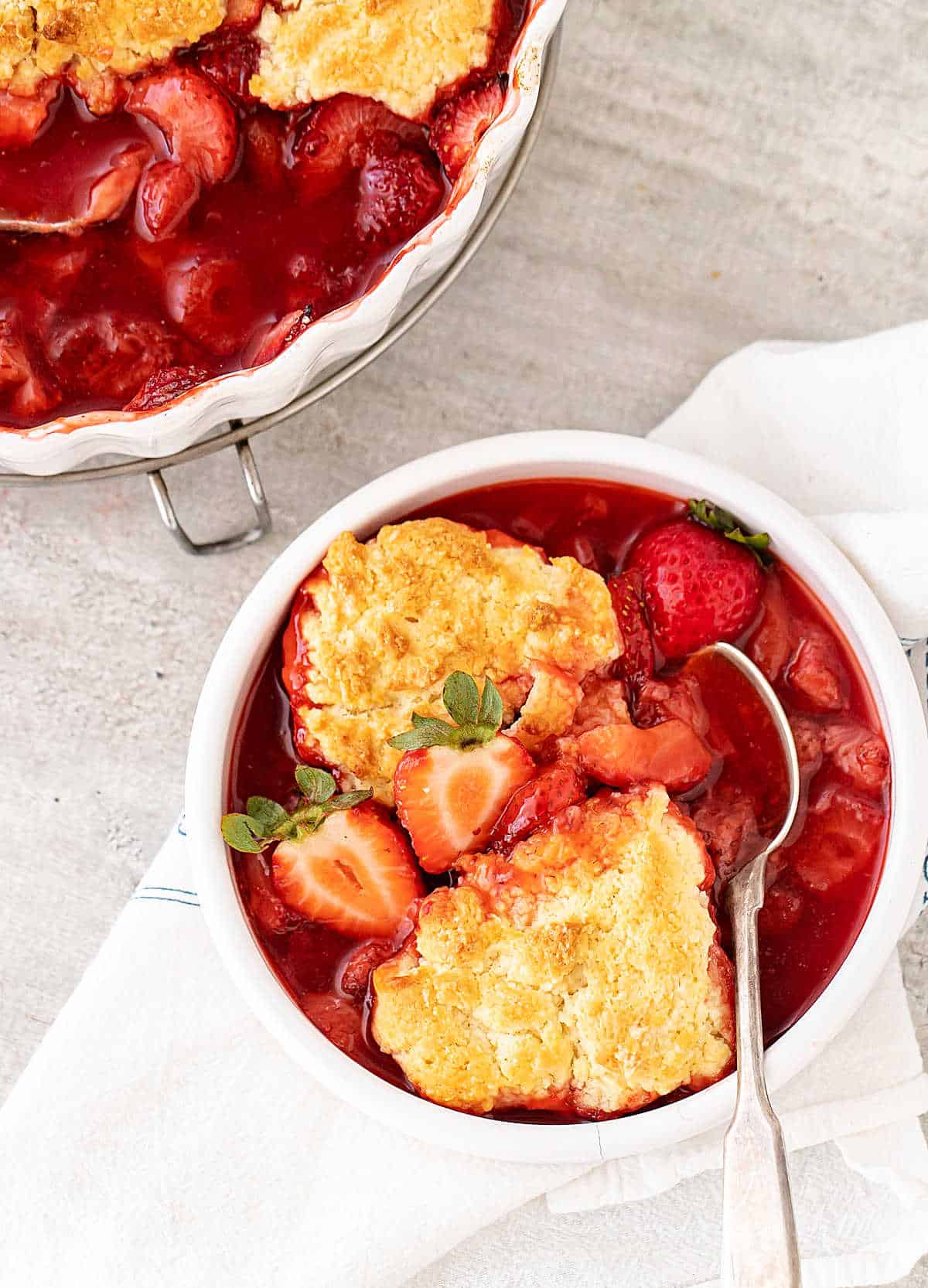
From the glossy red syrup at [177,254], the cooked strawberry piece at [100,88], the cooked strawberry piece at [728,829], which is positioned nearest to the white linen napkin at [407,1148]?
the cooked strawberry piece at [728,829]

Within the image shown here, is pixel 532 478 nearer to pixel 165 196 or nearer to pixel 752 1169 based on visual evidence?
pixel 165 196

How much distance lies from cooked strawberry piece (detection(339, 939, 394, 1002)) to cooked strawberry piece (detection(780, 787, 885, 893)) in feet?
1.99

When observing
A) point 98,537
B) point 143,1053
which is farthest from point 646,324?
point 143,1053

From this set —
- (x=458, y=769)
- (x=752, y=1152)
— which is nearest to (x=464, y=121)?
(x=458, y=769)

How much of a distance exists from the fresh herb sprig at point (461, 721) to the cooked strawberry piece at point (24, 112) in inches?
38.1

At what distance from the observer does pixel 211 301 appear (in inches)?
70.6

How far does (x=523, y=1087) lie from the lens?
1790 millimetres

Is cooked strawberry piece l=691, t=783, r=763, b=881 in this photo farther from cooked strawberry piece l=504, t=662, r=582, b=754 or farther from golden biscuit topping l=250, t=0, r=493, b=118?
golden biscuit topping l=250, t=0, r=493, b=118

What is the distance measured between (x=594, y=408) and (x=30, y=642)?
3.45ft

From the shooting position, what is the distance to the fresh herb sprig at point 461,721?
1.77 meters

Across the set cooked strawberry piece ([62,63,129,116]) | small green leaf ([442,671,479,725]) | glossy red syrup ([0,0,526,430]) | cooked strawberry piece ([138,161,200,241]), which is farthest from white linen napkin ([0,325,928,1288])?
cooked strawberry piece ([62,63,129,116])

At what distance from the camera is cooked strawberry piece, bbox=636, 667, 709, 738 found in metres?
1.89

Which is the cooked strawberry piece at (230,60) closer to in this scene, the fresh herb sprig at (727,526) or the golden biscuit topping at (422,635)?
the golden biscuit topping at (422,635)

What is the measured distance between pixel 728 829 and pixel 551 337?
0.90m
